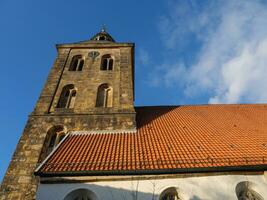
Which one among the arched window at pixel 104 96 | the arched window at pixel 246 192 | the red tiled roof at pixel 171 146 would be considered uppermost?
the arched window at pixel 104 96

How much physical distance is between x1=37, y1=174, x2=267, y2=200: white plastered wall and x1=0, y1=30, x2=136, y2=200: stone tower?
145cm

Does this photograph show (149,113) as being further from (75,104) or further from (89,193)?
(89,193)

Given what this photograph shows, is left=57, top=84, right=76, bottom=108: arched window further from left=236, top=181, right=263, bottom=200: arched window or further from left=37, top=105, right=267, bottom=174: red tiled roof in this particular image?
left=236, top=181, right=263, bottom=200: arched window

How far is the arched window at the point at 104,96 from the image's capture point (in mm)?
11811

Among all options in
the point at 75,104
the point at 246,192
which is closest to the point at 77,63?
the point at 75,104

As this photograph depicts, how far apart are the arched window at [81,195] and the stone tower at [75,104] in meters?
1.63

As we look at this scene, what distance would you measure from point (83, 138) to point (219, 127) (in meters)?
5.21

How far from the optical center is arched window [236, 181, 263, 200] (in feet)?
22.5

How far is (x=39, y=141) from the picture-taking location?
9.70 m

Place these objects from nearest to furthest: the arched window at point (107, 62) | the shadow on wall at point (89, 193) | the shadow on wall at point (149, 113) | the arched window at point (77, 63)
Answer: the shadow on wall at point (89, 193) → the shadow on wall at point (149, 113) → the arched window at point (77, 63) → the arched window at point (107, 62)

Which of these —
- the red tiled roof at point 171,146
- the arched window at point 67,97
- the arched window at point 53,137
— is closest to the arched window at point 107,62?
the arched window at point 67,97

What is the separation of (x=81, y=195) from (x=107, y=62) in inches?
345

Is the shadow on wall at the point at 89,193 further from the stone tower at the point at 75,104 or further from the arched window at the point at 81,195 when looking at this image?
the stone tower at the point at 75,104

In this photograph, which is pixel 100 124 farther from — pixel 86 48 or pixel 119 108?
pixel 86 48
